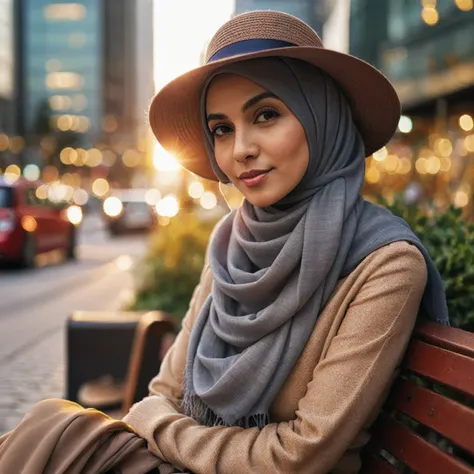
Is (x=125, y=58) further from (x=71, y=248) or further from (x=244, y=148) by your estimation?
(x=244, y=148)

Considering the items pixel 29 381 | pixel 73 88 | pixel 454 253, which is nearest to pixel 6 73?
pixel 73 88

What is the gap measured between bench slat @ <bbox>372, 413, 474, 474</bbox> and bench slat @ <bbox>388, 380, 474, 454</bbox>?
40 mm

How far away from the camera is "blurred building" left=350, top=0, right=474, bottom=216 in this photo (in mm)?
16750

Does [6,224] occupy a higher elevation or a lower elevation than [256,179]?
lower

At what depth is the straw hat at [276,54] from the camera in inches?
83.2

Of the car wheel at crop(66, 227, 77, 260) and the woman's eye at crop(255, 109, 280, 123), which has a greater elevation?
the woman's eye at crop(255, 109, 280, 123)

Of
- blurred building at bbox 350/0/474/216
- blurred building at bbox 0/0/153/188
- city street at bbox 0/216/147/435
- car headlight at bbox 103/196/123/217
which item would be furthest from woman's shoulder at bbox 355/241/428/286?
blurred building at bbox 0/0/153/188

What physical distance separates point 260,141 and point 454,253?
0.96m

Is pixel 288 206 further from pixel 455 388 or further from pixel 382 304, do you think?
pixel 455 388

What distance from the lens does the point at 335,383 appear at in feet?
6.24

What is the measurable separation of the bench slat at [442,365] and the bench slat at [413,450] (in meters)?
0.14

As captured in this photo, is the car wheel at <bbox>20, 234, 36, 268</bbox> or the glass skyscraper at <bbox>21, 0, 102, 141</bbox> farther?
the glass skyscraper at <bbox>21, 0, 102, 141</bbox>

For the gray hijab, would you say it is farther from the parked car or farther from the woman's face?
the parked car

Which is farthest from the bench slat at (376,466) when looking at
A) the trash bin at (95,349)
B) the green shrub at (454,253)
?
the trash bin at (95,349)
